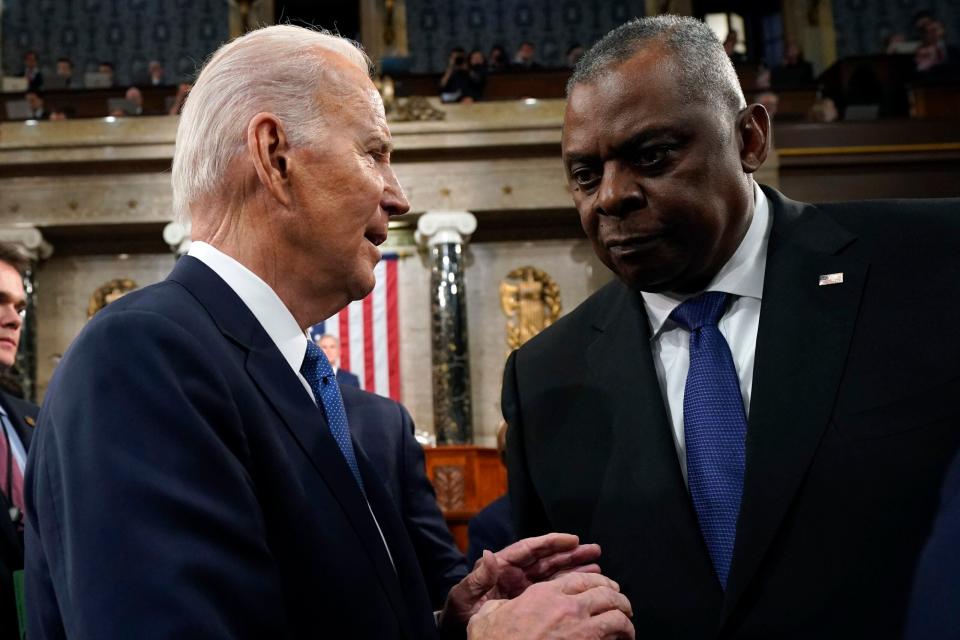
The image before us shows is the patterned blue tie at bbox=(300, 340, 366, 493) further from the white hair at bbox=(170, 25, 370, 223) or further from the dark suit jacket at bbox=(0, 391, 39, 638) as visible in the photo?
the dark suit jacket at bbox=(0, 391, 39, 638)

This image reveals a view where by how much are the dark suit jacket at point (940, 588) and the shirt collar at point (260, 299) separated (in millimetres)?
916

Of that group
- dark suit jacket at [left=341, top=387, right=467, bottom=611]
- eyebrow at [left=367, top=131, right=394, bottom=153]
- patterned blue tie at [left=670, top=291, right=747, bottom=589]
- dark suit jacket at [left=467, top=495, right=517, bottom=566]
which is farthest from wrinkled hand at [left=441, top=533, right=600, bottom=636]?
dark suit jacket at [left=467, top=495, right=517, bottom=566]

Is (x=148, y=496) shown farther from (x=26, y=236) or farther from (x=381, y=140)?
(x=26, y=236)

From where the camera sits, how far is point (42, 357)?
11.6m

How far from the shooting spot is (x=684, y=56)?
1.77 m

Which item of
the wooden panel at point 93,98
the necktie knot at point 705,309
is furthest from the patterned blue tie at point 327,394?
the wooden panel at point 93,98

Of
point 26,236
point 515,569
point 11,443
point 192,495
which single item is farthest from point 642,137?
point 26,236

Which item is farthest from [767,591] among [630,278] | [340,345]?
[340,345]

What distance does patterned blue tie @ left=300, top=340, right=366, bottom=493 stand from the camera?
1541 millimetres

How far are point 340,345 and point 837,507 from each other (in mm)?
9115

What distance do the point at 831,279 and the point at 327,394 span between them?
0.94 metres

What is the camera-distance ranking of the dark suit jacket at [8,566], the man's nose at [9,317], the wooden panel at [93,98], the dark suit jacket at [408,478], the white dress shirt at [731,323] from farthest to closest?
the wooden panel at [93,98] → the man's nose at [9,317] → the dark suit jacket at [408,478] → the dark suit jacket at [8,566] → the white dress shirt at [731,323]

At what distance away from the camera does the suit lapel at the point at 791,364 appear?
1.58 meters

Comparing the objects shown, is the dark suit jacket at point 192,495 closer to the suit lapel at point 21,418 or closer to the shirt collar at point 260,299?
the shirt collar at point 260,299
